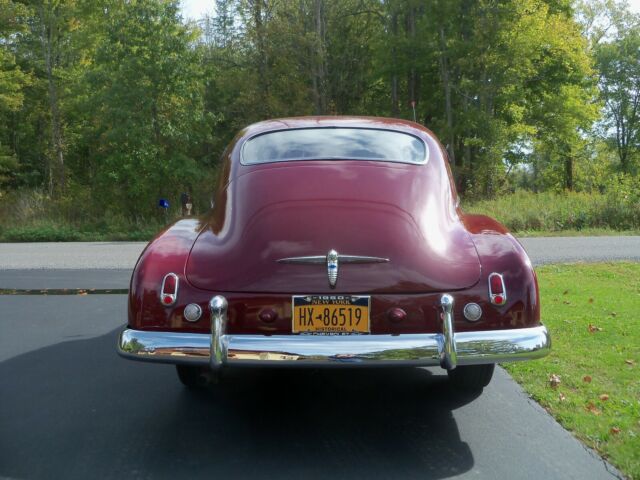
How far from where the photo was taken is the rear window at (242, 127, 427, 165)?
4.18 m

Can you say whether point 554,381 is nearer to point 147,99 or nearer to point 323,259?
point 323,259

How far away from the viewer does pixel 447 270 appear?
3400mm

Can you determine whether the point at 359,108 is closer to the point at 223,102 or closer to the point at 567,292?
the point at 223,102

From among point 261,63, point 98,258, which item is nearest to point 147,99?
point 261,63

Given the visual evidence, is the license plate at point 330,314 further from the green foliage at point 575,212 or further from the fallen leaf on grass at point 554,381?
the green foliage at point 575,212

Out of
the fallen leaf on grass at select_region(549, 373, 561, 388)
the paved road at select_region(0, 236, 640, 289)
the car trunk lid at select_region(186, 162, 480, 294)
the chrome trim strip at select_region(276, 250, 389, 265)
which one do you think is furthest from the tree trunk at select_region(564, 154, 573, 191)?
the chrome trim strip at select_region(276, 250, 389, 265)

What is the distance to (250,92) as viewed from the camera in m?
Result: 30.2

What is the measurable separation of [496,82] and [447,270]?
24.1m

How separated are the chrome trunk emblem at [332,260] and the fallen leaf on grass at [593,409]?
1.60 metres

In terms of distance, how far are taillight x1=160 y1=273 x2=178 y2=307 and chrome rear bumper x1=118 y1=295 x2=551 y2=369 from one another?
6.6 inches

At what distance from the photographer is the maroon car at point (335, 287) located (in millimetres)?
3188

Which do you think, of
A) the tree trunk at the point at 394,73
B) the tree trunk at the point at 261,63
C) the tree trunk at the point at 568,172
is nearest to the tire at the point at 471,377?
the tree trunk at the point at 261,63

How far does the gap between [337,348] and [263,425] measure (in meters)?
0.89

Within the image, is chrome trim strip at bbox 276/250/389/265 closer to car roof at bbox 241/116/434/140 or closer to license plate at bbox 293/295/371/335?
license plate at bbox 293/295/371/335
